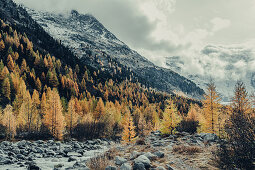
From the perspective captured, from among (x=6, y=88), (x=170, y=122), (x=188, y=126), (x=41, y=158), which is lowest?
(x=41, y=158)

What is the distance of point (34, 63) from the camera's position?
371 feet

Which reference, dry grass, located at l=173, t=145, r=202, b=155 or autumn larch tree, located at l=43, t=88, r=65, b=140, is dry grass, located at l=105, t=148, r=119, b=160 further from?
autumn larch tree, located at l=43, t=88, r=65, b=140

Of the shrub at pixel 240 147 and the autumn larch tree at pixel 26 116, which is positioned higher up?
the shrub at pixel 240 147

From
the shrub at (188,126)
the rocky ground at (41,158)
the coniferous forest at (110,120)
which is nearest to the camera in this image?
the coniferous forest at (110,120)

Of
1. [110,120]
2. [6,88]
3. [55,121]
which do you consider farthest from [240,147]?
[6,88]

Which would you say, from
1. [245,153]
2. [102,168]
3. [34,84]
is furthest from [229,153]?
[34,84]

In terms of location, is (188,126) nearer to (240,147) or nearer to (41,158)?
(41,158)

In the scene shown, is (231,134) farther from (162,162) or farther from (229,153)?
(162,162)

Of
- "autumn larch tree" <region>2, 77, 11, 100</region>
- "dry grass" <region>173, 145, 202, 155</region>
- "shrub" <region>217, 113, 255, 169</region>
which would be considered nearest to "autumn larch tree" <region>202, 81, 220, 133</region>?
"dry grass" <region>173, 145, 202, 155</region>

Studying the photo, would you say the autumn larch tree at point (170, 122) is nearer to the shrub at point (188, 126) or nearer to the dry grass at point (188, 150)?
the shrub at point (188, 126)

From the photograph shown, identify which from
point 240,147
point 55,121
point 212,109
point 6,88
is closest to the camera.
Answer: point 240,147

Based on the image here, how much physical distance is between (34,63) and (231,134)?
132m

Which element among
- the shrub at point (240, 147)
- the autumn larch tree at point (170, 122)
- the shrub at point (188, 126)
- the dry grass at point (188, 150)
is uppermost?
the shrub at point (240, 147)

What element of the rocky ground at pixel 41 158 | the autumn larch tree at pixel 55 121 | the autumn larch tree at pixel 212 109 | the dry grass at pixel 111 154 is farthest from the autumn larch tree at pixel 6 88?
the autumn larch tree at pixel 212 109
